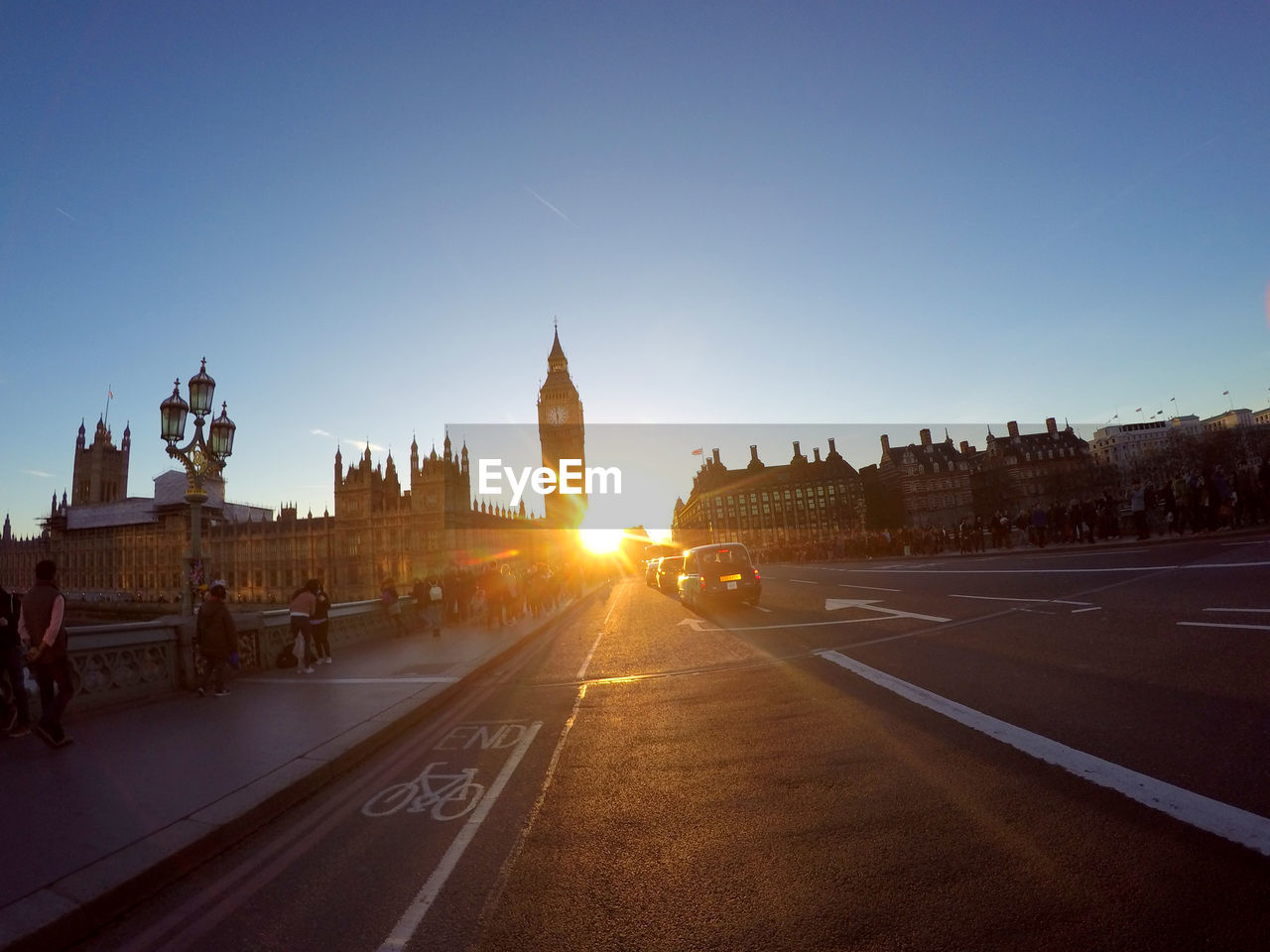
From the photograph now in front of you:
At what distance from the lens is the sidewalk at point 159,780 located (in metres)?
3.84

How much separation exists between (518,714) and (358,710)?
207 cm

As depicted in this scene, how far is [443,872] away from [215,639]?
27.9 ft

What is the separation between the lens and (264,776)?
570 centimetres

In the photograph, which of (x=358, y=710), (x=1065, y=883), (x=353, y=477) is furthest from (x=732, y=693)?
(x=353, y=477)

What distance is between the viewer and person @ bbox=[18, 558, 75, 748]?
7.32m

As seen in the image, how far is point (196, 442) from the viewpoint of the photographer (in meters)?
14.9

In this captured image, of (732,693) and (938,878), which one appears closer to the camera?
(938,878)

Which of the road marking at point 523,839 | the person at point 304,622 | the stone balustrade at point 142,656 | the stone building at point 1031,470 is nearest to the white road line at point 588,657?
the road marking at point 523,839

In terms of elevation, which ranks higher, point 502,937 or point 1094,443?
point 1094,443

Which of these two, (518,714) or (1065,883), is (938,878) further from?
(518,714)

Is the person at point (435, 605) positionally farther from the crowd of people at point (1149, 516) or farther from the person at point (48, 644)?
the crowd of people at point (1149, 516)

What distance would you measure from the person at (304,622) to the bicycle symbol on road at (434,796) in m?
8.20

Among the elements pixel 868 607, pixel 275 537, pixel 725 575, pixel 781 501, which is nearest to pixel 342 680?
pixel 868 607

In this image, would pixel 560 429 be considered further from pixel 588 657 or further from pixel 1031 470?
pixel 588 657
